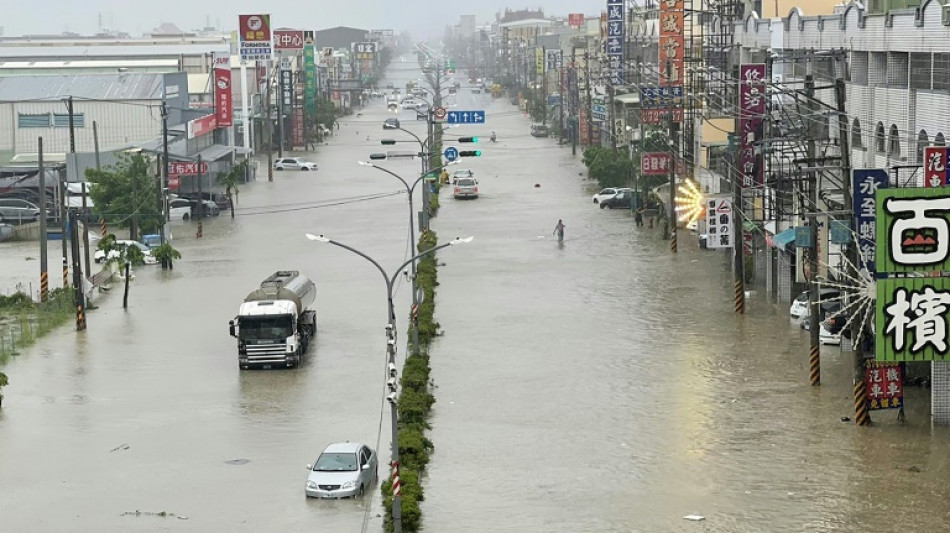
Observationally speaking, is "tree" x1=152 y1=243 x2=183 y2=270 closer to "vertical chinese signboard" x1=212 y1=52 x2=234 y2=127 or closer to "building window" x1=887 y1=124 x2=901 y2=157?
"building window" x1=887 y1=124 x2=901 y2=157

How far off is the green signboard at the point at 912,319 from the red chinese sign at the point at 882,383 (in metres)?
4.63

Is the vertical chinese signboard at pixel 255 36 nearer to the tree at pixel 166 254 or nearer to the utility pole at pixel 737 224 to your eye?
the tree at pixel 166 254

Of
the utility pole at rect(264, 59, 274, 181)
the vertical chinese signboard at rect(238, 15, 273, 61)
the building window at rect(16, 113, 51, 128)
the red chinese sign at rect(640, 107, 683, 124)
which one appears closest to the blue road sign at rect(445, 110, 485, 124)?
the red chinese sign at rect(640, 107, 683, 124)

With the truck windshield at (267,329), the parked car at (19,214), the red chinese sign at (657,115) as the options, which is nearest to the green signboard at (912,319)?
the truck windshield at (267,329)

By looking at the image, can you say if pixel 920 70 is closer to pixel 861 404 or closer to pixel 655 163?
pixel 861 404

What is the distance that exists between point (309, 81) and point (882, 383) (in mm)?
99842

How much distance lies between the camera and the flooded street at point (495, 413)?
28266mm

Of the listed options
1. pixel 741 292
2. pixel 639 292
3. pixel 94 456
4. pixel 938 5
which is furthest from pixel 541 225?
pixel 94 456

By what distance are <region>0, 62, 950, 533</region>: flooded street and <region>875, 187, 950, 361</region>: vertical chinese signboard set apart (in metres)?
2.44

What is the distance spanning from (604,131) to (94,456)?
7683 centimetres

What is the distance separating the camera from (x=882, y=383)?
110ft

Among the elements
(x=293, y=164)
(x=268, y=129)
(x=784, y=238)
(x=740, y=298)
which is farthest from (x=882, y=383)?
(x=293, y=164)

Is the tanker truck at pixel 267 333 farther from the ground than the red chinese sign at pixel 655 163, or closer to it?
closer to it

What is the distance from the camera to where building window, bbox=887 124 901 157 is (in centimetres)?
3938
